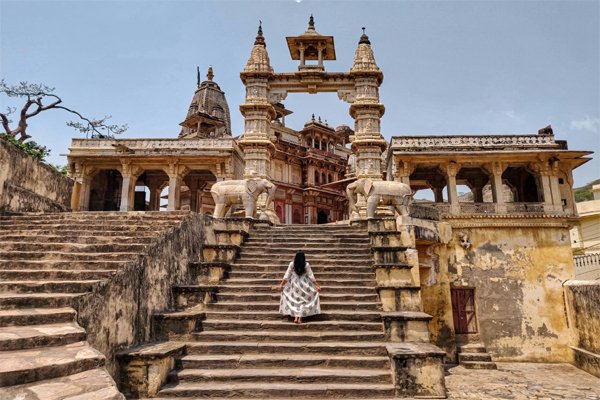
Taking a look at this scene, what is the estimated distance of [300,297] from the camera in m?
6.35

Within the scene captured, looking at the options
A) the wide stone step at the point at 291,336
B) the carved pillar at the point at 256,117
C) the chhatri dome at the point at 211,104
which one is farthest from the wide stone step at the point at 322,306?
the chhatri dome at the point at 211,104

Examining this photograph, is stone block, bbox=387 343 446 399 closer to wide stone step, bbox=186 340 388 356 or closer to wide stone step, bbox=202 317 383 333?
wide stone step, bbox=186 340 388 356

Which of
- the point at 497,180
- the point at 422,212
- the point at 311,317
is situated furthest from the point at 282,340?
the point at 497,180

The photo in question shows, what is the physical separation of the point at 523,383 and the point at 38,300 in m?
10.7

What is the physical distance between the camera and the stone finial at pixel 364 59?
16.7m

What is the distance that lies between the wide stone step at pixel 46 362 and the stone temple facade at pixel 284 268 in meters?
0.02

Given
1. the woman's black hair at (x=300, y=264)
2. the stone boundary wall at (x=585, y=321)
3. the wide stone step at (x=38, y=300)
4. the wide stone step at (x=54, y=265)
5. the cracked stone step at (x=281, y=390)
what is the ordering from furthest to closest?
the stone boundary wall at (x=585, y=321) → the woman's black hair at (x=300, y=264) → the wide stone step at (x=54, y=265) → the cracked stone step at (x=281, y=390) → the wide stone step at (x=38, y=300)

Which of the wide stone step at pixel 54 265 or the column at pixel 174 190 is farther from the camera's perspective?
the column at pixel 174 190

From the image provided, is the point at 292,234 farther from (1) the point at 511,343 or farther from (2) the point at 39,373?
(1) the point at 511,343

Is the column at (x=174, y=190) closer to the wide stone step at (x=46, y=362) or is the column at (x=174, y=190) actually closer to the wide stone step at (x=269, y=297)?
the wide stone step at (x=269, y=297)

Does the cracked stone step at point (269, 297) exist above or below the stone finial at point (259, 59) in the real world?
below

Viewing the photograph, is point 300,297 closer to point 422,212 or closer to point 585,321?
point 422,212

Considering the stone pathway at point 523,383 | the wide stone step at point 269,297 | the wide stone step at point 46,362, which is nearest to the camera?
the wide stone step at point 46,362

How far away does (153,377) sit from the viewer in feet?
15.6
